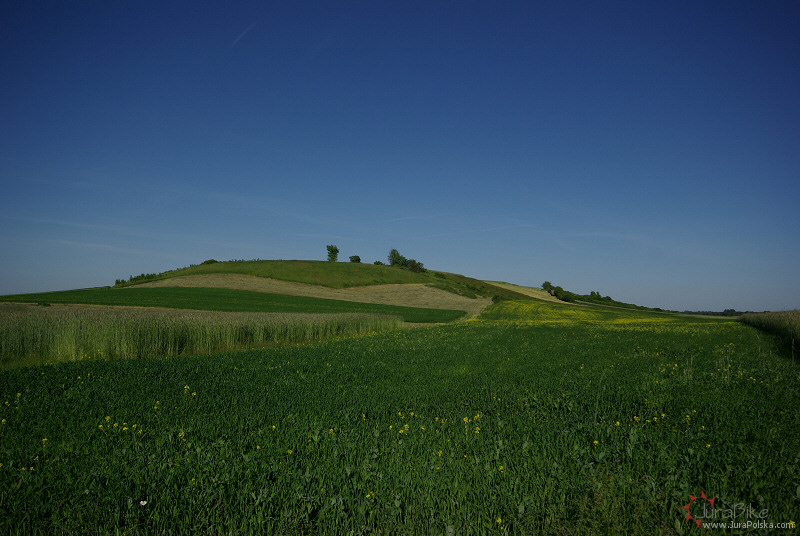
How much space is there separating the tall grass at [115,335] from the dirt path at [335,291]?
42.6 m

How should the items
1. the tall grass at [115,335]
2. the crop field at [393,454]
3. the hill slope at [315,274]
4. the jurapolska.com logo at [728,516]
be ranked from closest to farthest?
the jurapolska.com logo at [728,516] < the crop field at [393,454] < the tall grass at [115,335] < the hill slope at [315,274]

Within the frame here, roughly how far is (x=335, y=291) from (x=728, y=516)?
68143 millimetres

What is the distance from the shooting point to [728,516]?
13.2 feet

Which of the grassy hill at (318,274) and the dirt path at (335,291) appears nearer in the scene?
the dirt path at (335,291)

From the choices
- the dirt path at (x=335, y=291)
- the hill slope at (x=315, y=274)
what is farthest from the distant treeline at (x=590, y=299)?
the dirt path at (x=335, y=291)

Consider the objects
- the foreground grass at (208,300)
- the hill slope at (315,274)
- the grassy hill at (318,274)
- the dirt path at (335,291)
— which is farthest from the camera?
the grassy hill at (318,274)

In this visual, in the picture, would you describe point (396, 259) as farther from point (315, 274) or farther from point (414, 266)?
point (315, 274)

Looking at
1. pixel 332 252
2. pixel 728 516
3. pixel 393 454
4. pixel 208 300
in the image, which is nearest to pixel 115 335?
pixel 393 454

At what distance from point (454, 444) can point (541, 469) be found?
1.38m

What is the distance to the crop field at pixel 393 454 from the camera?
416 cm

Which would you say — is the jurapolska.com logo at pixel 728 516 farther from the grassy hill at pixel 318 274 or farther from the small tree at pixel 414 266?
the small tree at pixel 414 266

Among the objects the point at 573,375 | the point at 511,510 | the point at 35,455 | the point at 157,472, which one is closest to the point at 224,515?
the point at 157,472

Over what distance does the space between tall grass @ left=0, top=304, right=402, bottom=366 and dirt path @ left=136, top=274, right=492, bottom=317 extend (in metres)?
42.6

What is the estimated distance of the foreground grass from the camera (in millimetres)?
40438
